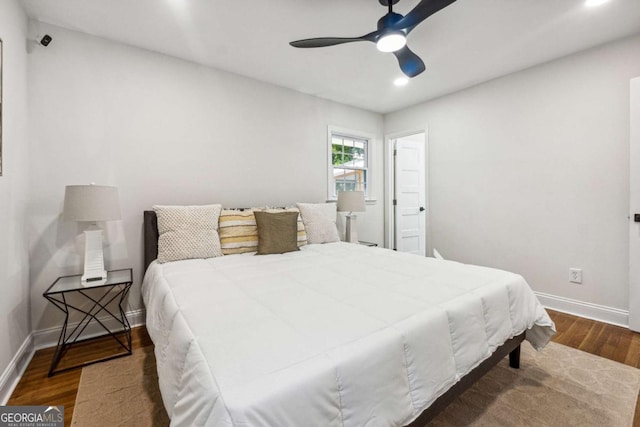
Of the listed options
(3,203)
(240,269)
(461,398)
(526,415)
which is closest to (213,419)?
(240,269)

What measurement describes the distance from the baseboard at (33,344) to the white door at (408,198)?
3.69 meters

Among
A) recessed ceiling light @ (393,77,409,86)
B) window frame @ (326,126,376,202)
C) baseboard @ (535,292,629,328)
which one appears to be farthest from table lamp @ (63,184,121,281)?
baseboard @ (535,292,629,328)

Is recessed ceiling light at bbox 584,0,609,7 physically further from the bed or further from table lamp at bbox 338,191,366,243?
table lamp at bbox 338,191,366,243

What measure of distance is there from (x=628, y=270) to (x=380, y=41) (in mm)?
2985

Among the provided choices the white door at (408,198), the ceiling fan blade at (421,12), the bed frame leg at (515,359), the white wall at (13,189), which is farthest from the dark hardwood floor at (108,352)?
the ceiling fan blade at (421,12)

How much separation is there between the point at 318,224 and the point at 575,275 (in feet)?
8.86

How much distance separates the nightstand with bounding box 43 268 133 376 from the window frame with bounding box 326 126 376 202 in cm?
260

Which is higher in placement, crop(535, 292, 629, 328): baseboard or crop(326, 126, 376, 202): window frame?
crop(326, 126, 376, 202): window frame

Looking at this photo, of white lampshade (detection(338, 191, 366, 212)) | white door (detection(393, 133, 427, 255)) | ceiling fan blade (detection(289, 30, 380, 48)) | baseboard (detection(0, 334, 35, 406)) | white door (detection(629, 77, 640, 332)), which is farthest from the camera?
white door (detection(393, 133, 427, 255))

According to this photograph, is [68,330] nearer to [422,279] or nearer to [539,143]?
[422,279]

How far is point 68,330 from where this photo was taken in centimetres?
232

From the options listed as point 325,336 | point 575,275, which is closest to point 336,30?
point 325,336

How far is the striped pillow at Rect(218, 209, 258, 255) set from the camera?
2.62 m

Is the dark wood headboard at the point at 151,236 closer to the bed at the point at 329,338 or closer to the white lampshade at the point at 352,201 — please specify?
the bed at the point at 329,338
